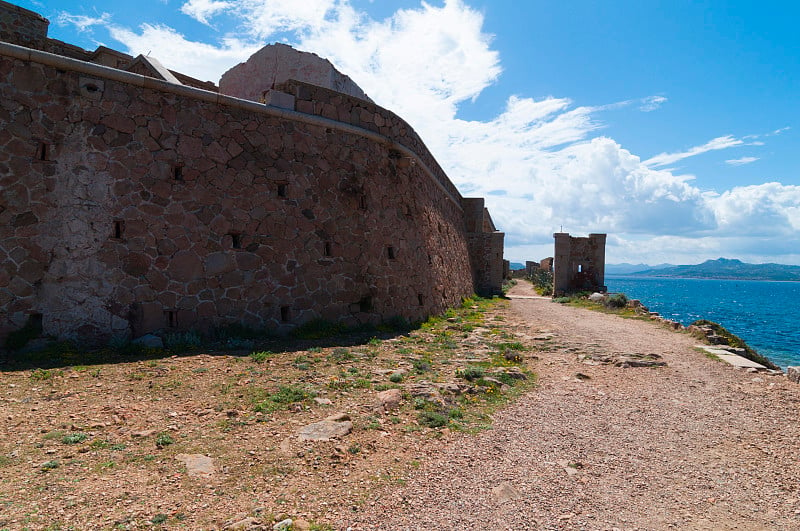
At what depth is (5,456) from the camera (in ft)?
13.0

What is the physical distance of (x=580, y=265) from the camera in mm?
24906

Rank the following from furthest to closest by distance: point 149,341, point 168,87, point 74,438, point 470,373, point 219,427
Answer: point 168,87 < point 149,341 < point 470,373 < point 219,427 < point 74,438

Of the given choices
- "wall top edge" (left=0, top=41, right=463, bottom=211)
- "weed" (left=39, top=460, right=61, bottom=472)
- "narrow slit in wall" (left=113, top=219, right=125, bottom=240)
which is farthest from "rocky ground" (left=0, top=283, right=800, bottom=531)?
"wall top edge" (left=0, top=41, right=463, bottom=211)

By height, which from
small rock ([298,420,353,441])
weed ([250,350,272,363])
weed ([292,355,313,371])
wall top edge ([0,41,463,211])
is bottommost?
small rock ([298,420,353,441])

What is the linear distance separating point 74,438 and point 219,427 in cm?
134

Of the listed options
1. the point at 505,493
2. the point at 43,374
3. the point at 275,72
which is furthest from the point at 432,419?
the point at 275,72

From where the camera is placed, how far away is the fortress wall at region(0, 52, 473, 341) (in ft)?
24.3

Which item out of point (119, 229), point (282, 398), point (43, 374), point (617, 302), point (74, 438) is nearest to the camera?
point (74, 438)

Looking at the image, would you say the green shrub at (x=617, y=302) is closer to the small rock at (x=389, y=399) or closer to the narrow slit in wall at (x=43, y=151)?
the small rock at (x=389, y=399)

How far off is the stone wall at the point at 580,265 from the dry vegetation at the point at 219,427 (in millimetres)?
17323

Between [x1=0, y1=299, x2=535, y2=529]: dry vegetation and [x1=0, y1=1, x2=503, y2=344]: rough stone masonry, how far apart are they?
1.02 metres

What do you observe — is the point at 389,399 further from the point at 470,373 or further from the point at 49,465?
the point at 49,465

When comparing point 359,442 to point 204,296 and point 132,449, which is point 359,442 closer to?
point 132,449

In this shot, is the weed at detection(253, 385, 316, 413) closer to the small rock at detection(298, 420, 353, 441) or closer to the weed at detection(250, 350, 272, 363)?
the small rock at detection(298, 420, 353, 441)
